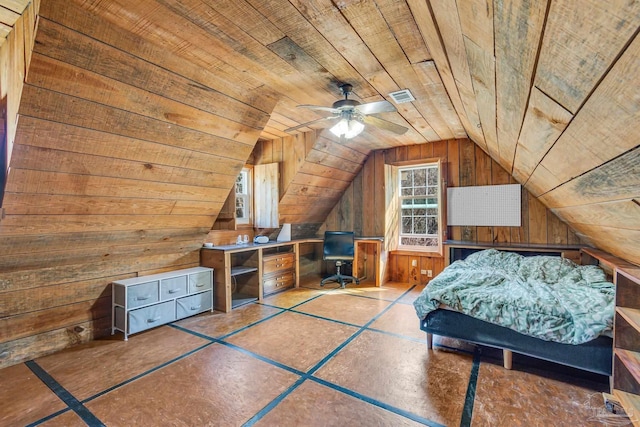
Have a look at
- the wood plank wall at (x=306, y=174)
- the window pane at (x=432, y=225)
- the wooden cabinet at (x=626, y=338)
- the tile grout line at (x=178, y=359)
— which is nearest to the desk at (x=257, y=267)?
the wood plank wall at (x=306, y=174)

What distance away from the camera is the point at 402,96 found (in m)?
2.80

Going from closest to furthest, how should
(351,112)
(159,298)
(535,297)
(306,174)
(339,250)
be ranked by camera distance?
(535,297)
(351,112)
(159,298)
(306,174)
(339,250)

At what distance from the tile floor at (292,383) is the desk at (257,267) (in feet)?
2.38

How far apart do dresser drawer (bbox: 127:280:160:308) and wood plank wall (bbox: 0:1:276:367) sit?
355 millimetres

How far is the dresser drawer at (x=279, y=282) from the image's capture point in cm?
449

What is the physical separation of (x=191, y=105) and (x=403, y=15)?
5.71 ft

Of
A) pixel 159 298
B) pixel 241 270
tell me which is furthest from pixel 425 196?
pixel 159 298

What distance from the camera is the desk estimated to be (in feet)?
12.3

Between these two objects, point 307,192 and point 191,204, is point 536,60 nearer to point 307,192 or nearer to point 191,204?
point 191,204

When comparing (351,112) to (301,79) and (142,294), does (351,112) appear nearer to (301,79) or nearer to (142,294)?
(301,79)

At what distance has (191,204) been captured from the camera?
3275 mm

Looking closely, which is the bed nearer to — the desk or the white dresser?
the desk

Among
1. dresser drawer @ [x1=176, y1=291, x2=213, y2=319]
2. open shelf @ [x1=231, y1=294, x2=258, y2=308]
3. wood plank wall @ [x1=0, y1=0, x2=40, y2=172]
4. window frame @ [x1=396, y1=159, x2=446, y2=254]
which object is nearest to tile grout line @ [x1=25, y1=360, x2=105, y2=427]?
dresser drawer @ [x1=176, y1=291, x2=213, y2=319]

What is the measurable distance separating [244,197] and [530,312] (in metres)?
3.80
